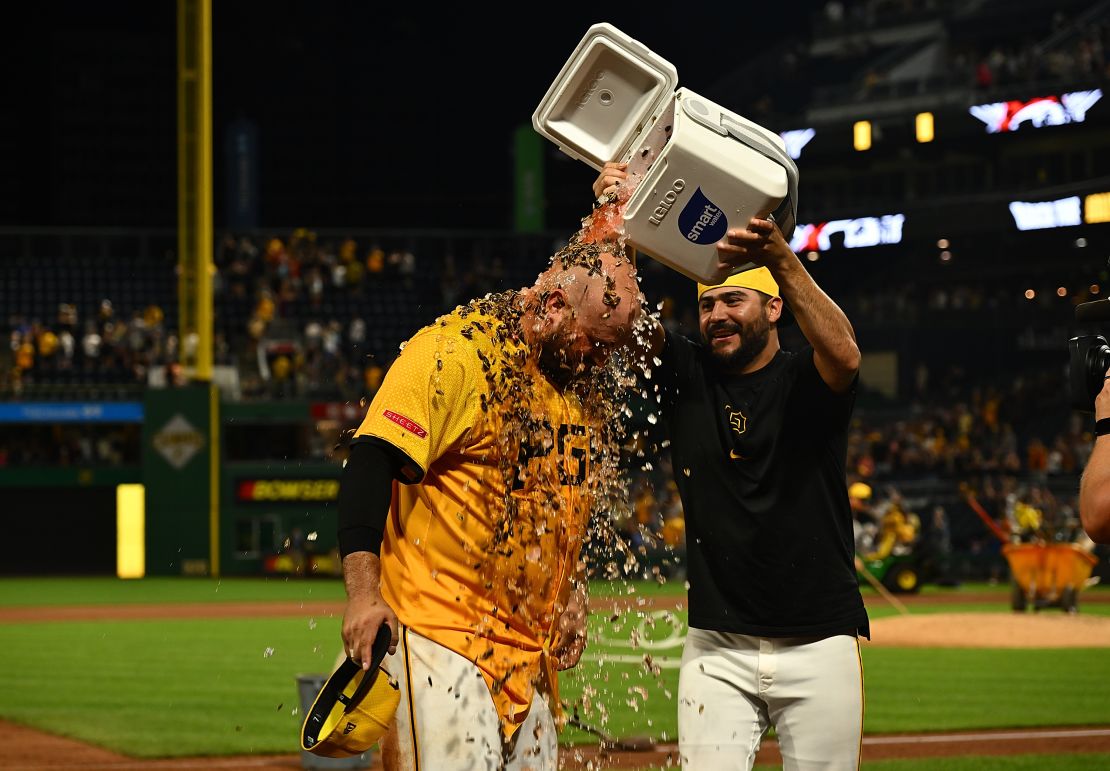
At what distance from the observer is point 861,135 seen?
40719mm

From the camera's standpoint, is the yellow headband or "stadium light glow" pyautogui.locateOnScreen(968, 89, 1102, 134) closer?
the yellow headband

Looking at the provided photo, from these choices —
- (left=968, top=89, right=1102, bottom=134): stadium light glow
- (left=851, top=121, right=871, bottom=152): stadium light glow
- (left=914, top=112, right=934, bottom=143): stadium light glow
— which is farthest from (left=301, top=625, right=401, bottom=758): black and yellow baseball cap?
(left=851, top=121, right=871, bottom=152): stadium light glow

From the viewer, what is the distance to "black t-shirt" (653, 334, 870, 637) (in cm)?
464

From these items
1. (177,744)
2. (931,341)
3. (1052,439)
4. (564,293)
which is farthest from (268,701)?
(931,341)

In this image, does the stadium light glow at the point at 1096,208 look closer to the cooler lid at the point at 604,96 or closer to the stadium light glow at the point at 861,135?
the stadium light glow at the point at 861,135

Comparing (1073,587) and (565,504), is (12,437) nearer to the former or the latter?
(1073,587)

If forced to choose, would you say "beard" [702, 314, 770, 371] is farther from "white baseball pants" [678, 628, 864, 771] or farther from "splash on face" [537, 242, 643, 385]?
"white baseball pants" [678, 628, 864, 771]

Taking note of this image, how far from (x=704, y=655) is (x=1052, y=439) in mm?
33213

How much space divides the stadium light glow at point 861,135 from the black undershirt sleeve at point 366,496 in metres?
38.6

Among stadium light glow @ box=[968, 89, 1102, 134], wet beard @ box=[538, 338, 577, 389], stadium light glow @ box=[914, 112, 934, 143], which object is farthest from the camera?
stadium light glow @ box=[914, 112, 934, 143]

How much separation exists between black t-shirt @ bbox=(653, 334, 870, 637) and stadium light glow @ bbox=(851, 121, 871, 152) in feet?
122

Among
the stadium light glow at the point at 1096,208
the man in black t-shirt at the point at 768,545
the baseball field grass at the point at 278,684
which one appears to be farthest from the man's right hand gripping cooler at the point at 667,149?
the stadium light glow at the point at 1096,208

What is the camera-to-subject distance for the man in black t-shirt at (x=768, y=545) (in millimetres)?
4570

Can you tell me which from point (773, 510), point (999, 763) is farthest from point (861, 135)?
point (773, 510)
